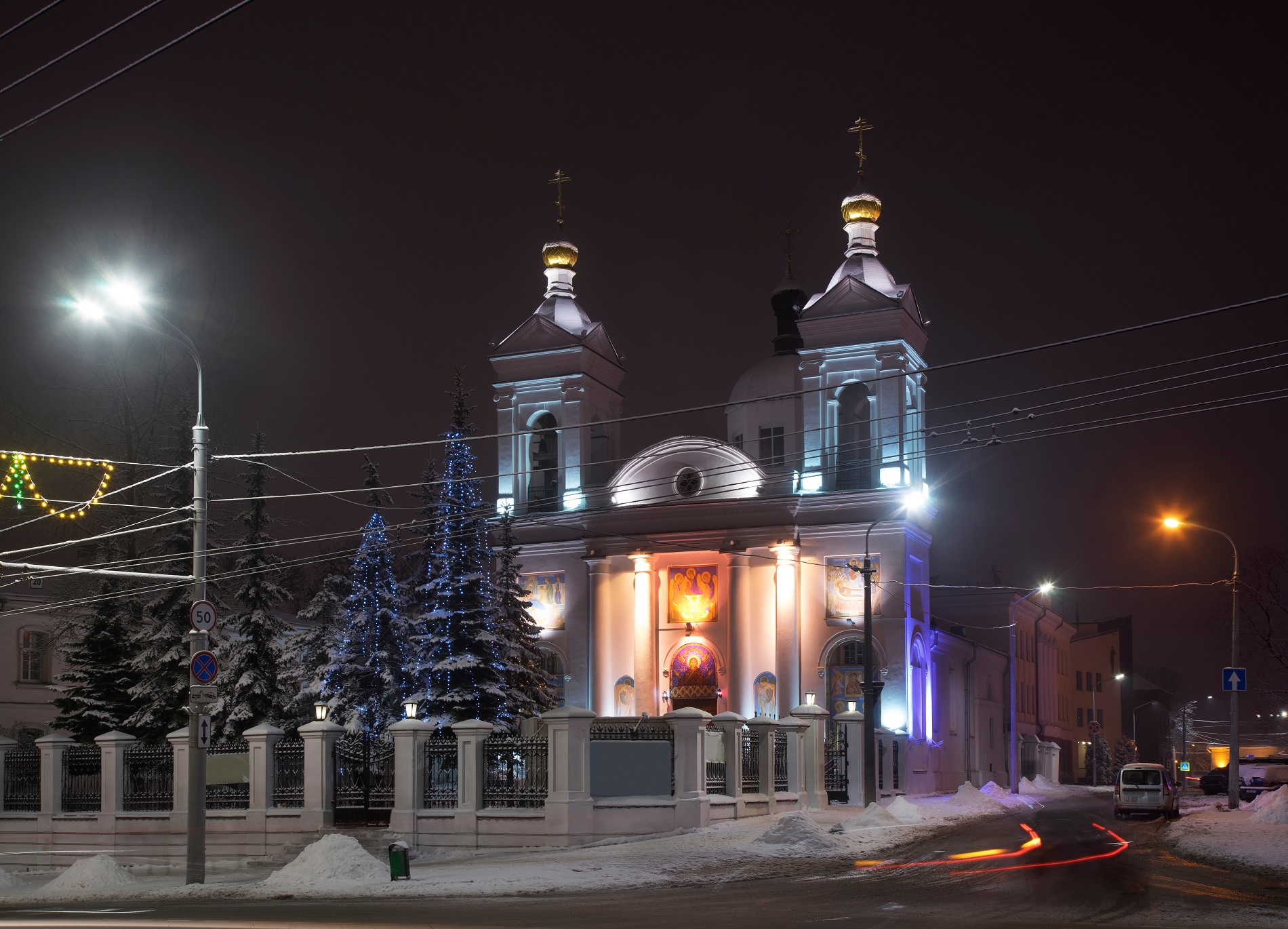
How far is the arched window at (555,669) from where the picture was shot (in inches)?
1994

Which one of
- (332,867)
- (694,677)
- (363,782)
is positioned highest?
(694,677)

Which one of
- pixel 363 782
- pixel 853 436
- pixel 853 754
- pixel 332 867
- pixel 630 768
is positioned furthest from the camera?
pixel 853 436

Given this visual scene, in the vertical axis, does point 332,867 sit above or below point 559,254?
below

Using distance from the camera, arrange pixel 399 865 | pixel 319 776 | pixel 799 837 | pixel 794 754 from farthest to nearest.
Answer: pixel 794 754 < pixel 319 776 < pixel 799 837 < pixel 399 865

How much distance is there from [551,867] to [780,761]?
11476 millimetres

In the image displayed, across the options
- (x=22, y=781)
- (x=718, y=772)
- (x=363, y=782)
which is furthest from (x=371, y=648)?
(x=718, y=772)

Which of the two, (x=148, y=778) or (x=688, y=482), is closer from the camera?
(x=148, y=778)

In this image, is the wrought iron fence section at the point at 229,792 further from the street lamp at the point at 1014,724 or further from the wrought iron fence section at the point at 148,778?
the street lamp at the point at 1014,724

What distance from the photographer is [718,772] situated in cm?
2711

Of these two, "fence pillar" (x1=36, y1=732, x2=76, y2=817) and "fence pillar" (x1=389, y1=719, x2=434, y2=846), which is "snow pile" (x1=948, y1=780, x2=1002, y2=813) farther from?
"fence pillar" (x1=36, y1=732, x2=76, y2=817)

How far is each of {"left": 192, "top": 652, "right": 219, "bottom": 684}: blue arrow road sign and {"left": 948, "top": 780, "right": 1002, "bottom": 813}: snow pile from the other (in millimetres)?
22114

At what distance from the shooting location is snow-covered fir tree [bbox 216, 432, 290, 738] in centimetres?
3544

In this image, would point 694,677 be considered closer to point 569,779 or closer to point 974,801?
point 974,801

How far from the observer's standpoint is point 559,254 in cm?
5803
